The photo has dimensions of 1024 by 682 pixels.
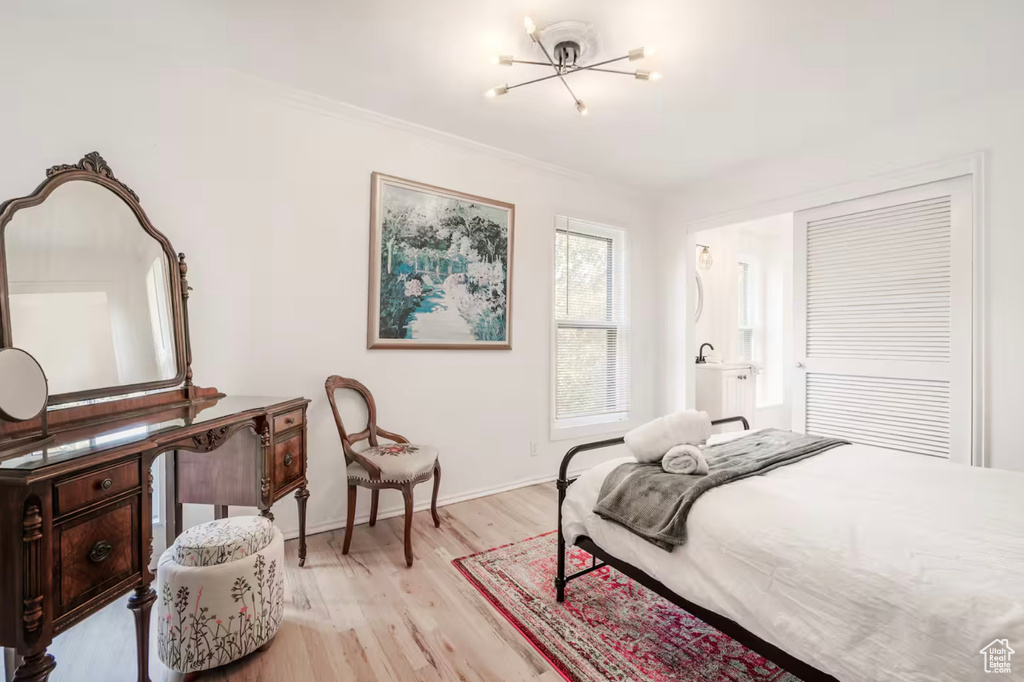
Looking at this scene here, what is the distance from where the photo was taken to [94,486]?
125cm

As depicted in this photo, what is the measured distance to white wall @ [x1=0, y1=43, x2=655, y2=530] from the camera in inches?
82.1

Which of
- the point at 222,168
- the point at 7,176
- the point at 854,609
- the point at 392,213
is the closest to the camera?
the point at 854,609

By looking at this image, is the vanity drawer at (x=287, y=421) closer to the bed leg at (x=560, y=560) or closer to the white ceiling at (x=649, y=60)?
the bed leg at (x=560, y=560)

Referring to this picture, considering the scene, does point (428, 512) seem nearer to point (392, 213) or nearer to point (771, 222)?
point (392, 213)

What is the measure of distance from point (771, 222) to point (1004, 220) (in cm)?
276

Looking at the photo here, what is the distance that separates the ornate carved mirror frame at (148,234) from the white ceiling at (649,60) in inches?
30.7

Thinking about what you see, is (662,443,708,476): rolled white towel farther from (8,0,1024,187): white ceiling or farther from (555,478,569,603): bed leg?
(8,0,1024,187): white ceiling

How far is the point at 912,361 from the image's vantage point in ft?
9.64

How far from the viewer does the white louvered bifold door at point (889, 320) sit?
9.02 ft

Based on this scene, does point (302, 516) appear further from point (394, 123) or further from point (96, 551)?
point (394, 123)

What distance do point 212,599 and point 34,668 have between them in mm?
458

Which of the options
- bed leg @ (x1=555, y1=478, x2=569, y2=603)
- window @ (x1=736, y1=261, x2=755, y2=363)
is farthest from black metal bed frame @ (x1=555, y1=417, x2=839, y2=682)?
window @ (x1=736, y1=261, x2=755, y2=363)

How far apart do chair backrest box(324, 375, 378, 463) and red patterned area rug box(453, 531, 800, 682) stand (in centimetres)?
94

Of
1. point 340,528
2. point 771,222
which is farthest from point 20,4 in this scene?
point 771,222
